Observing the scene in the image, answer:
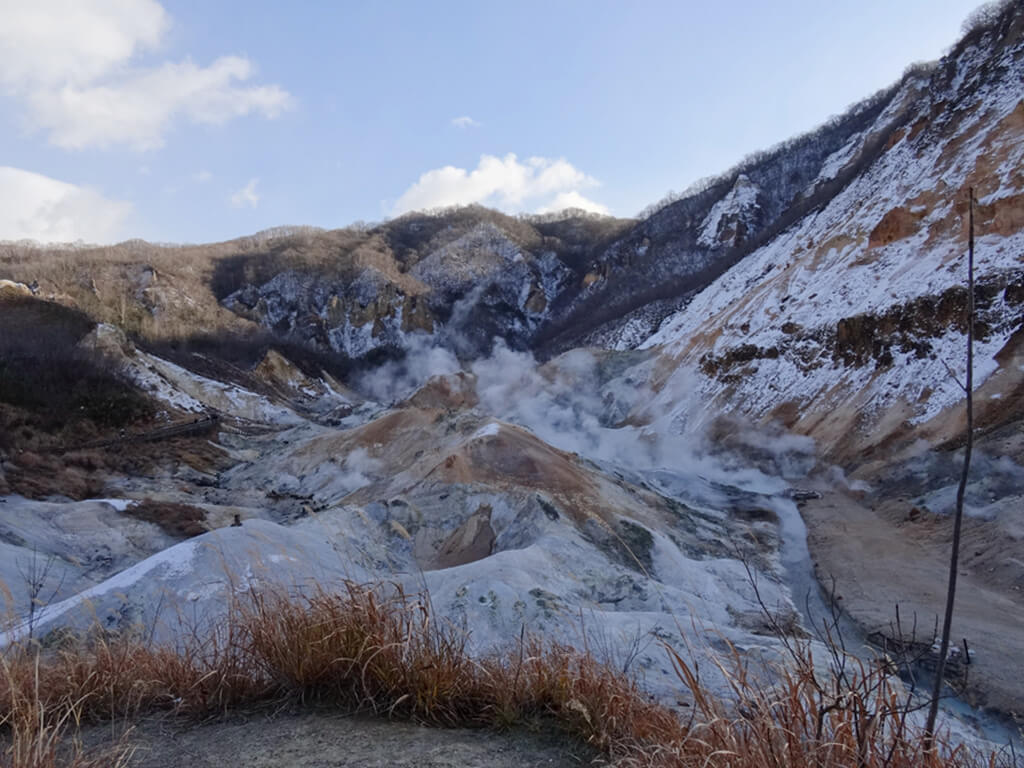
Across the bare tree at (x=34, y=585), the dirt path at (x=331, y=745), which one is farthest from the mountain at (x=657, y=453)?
the dirt path at (x=331, y=745)

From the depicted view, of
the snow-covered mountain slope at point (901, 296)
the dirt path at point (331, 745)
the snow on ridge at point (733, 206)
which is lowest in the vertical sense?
the dirt path at point (331, 745)

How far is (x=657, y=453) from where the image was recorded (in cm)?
2953

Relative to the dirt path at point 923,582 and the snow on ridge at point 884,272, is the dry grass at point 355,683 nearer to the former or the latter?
the dirt path at point 923,582

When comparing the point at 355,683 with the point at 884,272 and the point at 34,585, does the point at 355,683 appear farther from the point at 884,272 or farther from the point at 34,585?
the point at 884,272

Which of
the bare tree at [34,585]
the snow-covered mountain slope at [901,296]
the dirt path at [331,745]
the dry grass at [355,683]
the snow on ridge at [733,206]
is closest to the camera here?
the dirt path at [331,745]

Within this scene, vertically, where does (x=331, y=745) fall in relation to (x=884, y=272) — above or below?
below

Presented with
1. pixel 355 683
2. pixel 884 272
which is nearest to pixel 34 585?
pixel 355 683

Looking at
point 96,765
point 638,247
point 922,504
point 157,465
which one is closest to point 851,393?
point 922,504

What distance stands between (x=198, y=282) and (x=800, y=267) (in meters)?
83.6

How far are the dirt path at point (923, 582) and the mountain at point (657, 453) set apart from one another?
0.24 ft

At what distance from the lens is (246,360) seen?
→ 199ft

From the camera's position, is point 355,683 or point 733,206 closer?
point 355,683

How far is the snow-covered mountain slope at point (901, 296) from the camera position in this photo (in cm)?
2131

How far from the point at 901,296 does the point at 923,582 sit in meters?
17.0
